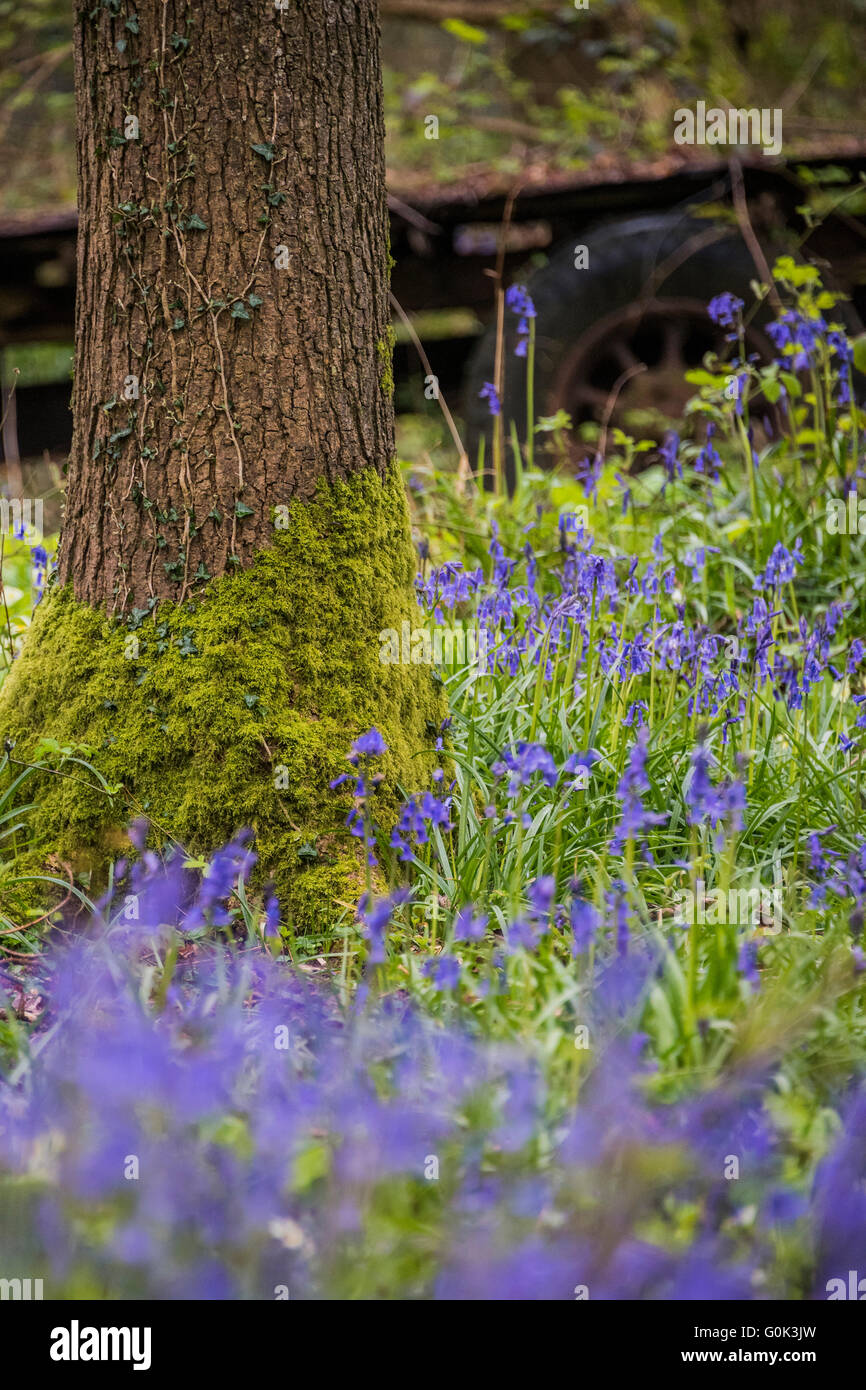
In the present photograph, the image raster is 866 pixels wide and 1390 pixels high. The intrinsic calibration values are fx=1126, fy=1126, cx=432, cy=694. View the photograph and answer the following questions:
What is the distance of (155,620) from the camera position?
256cm

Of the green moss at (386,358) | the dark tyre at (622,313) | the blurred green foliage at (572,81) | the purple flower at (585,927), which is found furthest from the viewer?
the blurred green foliage at (572,81)

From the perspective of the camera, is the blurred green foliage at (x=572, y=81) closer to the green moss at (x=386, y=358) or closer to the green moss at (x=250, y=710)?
the green moss at (x=386, y=358)

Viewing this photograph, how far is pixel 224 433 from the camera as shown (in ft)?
8.17

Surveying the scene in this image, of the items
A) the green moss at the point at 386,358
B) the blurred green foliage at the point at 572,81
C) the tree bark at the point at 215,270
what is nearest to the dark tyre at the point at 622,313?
the blurred green foliage at the point at 572,81

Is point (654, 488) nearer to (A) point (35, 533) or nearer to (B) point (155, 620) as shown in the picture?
(A) point (35, 533)

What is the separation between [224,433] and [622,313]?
383cm

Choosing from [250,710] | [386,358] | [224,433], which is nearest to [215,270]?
[224,433]

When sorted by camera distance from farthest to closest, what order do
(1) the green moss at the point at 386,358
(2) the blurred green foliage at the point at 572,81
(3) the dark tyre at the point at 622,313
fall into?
(2) the blurred green foliage at the point at 572,81 → (3) the dark tyre at the point at 622,313 → (1) the green moss at the point at 386,358

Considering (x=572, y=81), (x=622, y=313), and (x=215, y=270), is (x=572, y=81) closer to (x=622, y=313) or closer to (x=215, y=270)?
(x=622, y=313)

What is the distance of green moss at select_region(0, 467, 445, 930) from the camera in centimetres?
247

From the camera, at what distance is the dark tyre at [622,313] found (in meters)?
5.70

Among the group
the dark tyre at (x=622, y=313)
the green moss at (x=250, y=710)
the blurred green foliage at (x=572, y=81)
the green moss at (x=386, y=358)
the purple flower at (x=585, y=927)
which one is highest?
the blurred green foliage at (x=572, y=81)

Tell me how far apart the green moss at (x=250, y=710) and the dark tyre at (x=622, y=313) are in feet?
11.3

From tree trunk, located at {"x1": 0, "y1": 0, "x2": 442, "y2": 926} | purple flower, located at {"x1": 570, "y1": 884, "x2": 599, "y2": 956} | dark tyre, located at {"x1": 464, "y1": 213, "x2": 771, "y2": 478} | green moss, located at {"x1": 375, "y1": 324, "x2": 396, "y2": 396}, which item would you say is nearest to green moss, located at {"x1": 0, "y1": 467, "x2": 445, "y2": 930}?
tree trunk, located at {"x1": 0, "y1": 0, "x2": 442, "y2": 926}
